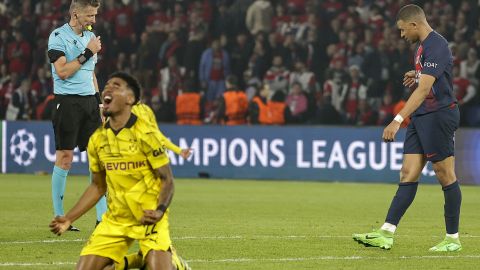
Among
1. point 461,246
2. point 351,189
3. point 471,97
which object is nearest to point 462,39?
point 471,97

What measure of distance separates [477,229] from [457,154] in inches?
293

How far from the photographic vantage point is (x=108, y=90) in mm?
7098

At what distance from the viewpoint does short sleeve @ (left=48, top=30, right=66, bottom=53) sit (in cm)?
1086

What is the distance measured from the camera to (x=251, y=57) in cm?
2241

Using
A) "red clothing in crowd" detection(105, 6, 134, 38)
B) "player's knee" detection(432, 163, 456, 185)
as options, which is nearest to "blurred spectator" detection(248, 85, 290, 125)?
"red clothing in crowd" detection(105, 6, 134, 38)

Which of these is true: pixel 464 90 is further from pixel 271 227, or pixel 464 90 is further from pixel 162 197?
pixel 162 197

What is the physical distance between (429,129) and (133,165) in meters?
3.36

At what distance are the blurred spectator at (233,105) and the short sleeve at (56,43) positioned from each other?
1001 cm

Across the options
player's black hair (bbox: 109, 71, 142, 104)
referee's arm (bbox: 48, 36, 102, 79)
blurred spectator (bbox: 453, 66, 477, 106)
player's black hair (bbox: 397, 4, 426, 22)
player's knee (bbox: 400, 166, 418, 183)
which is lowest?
blurred spectator (bbox: 453, 66, 477, 106)

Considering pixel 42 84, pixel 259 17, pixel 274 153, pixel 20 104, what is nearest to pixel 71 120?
pixel 274 153

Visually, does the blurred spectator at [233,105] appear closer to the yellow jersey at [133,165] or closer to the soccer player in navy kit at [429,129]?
the soccer player in navy kit at [429,129]

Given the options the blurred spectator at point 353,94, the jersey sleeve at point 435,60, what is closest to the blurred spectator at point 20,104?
the blurred spectator at point 353,94

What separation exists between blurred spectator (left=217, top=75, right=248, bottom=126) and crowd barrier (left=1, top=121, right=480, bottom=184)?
1.49ft

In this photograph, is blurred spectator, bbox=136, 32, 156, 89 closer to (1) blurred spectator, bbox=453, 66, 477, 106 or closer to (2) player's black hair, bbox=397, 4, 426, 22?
(1) blurred spectator, bbox=453, 66, 477, 106
